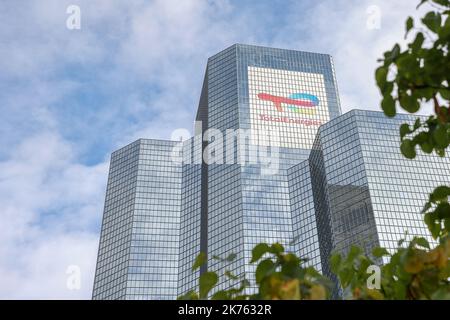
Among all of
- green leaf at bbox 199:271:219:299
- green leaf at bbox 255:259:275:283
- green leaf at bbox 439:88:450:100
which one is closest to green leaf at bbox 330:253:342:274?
green leaf at bbox 255:259:275:283

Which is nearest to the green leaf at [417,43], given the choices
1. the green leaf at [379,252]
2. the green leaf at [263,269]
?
the green leaf at [379,252]

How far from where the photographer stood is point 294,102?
142 metres

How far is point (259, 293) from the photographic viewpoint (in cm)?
193

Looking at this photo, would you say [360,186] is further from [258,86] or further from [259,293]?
[259,293]

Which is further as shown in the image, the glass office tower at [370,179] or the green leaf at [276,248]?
the glass office tower at [370,179]

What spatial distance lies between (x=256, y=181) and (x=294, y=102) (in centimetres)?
3122

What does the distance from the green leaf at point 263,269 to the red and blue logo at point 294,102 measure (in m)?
140

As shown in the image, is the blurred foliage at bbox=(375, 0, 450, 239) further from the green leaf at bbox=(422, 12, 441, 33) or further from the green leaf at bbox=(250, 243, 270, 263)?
the green leaf at bbox=(250, 243, 270, 263)

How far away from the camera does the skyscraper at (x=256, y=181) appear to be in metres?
105

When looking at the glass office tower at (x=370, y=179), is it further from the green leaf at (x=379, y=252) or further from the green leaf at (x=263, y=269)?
the green leaf at (x=263, y=269)

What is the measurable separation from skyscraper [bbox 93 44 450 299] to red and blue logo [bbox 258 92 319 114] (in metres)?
0.35

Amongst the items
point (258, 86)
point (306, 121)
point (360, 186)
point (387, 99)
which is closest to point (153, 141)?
point (258, 86)
